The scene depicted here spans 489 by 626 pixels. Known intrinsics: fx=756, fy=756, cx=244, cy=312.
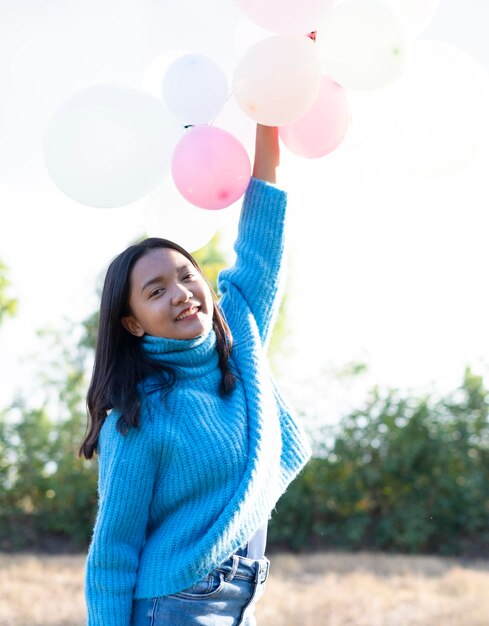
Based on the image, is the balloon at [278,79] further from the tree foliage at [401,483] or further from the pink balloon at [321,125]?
the tree foliage at [401,483]

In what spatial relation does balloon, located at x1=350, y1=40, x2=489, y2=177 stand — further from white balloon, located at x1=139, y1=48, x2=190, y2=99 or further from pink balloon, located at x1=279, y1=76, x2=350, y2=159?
white balloon, located at x1=139, y1=48, x2=190, y2=99

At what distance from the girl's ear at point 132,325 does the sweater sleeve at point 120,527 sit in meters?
0.25

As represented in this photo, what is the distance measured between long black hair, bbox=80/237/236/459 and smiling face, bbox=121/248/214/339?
0.02 meters

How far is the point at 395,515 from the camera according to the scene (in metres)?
6.88

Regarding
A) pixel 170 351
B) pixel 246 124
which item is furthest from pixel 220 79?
pixel 170 351

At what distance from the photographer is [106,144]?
191cm

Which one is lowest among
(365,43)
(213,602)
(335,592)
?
(335,592)

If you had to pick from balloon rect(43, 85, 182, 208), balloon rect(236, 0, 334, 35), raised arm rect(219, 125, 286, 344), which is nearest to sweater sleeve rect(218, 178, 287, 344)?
raised arm rect(219, 125, 286, 344)

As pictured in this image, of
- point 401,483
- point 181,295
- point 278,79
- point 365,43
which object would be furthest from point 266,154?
point 401,483

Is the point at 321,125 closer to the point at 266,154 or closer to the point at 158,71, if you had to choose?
the point at 266,154

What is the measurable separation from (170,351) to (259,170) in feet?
2.00

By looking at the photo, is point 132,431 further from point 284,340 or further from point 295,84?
point 284,340

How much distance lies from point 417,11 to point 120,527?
1.57 meters

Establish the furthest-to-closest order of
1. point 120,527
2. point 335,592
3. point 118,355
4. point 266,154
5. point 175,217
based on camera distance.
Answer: point 335,592
point 175,217
point 266,154
point 118,355
point 120,527
